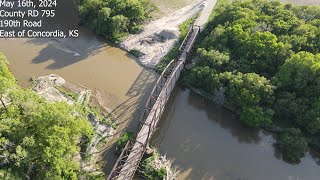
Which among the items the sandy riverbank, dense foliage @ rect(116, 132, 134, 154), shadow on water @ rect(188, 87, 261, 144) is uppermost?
the sandy riverbank

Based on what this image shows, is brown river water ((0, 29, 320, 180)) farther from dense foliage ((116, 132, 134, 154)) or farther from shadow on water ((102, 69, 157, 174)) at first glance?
dense foliage ((116, 132, 134, 154))

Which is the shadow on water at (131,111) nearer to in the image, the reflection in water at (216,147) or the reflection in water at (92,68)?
the reflection in water at (92,68)

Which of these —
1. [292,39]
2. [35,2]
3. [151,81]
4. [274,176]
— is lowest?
[274,176]

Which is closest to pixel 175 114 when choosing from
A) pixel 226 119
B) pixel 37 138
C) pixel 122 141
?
pixel 226 119

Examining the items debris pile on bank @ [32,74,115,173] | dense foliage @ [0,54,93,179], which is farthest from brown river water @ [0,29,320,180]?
dense foliage @ [0,54,93,179]

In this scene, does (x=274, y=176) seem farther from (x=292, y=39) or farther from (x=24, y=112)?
(x=24, y=112)

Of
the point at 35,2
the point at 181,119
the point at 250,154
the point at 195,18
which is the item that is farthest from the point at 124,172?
the point at 35,2
